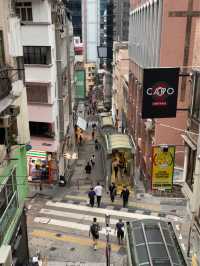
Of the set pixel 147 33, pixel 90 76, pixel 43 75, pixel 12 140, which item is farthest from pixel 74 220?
pixel 90 76

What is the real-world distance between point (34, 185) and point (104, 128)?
14382mm

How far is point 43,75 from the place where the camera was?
77.5 feet

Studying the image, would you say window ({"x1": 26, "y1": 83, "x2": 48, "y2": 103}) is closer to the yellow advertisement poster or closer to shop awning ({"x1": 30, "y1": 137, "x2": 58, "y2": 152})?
shop awning ({"x1": 30, "y1": 137, "x2": 58, "y2": 152})

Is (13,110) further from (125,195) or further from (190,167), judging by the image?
(125,195)

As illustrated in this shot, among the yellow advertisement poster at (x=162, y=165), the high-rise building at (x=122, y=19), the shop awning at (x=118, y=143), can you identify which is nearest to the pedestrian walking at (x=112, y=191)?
the shop awning at (x=118, y=143)

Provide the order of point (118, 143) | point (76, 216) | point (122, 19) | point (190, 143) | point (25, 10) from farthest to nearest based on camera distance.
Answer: point (122, 19) → point (118, 143) → point (25, 10) → point (76, 216) → point (190, 143)

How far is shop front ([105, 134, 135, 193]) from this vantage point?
76.4 feet

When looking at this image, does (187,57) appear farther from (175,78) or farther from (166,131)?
(175,78)

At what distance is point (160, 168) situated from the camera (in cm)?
1556

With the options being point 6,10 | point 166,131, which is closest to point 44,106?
point 166,131

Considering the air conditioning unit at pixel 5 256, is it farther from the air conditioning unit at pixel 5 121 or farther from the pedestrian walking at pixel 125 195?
the pedestrian walking at pixel 125 195

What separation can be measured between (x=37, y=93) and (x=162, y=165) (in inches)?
476

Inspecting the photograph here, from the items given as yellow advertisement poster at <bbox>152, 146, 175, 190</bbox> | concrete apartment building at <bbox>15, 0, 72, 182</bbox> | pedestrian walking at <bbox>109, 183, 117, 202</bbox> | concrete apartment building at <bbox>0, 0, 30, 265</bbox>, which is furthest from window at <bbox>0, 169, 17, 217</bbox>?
concrete apartment building at <bbox>15, 0, 72, 182</bbox>

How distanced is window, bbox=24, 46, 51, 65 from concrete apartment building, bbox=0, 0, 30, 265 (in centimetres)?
915
